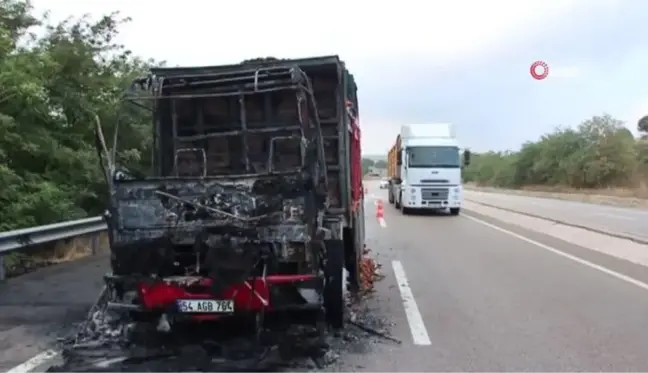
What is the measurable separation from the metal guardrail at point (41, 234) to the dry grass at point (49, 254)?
2.05ft

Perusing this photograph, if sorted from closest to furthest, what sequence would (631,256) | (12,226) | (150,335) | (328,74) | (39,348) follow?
(39,348)
(150,335)
(328,74)
(12,226)
(631,256)

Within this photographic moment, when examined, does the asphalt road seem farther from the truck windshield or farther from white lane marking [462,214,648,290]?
the truck windshield

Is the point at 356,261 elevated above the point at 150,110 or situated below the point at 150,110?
below

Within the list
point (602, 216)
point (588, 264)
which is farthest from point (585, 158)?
point (588, 264)

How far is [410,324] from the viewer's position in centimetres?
793

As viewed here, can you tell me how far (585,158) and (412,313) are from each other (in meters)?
73.3

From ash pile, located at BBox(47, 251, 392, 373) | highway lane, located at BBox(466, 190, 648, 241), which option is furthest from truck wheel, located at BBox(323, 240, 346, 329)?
highway lane, located at BBox(466, 190, 648, 241)

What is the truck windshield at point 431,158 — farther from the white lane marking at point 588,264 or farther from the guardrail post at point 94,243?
the guardrail post at point 94,243

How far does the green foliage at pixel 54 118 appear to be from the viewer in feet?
40.1

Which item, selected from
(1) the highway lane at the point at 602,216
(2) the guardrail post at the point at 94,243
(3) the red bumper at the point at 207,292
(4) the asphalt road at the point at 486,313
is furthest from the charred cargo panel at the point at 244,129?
(1) the highway lane at the point at 602,216

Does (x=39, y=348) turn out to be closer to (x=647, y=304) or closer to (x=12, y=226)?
(x=12, y=226)

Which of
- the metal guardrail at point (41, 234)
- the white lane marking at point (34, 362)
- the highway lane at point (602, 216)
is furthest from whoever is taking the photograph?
the highway lane at point (602, 216)

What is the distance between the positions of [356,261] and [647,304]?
3733 mm

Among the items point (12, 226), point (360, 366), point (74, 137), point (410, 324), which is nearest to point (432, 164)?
point (74, 137)
